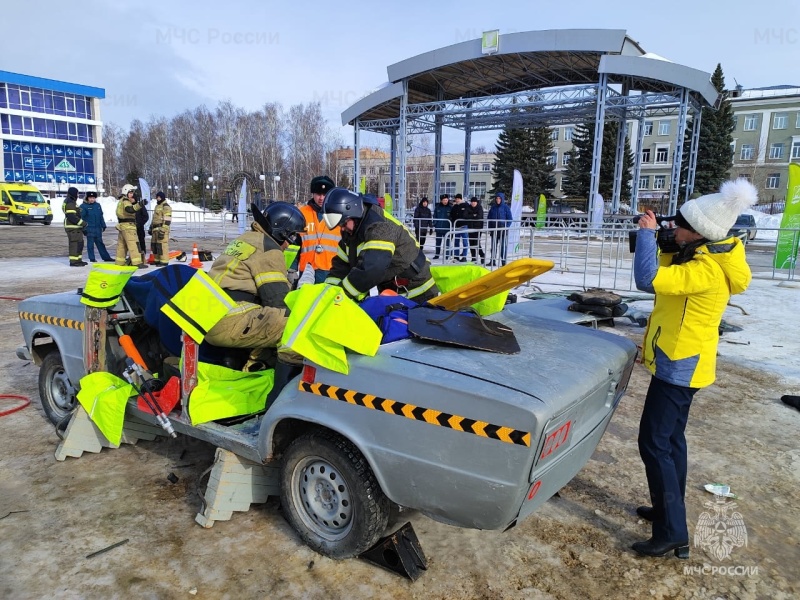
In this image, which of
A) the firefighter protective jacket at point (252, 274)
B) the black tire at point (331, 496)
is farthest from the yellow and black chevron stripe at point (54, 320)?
the black tire at point (331, 496)

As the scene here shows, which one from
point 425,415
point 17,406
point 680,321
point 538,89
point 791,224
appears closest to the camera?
point 425,415

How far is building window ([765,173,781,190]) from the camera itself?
5822 cm

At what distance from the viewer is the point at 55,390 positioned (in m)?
4.31

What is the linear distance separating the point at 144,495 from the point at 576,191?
5164 centimetres

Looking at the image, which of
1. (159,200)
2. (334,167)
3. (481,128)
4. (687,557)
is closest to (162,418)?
(687,557)

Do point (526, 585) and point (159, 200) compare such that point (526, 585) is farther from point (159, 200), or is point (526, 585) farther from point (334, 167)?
point (334, 167)

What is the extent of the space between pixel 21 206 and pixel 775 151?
228 ft

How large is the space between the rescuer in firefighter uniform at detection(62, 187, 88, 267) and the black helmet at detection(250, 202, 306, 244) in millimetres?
11821

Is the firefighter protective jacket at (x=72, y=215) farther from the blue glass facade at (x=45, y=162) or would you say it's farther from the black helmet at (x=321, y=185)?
the blue glass facade at (x=45, y=162)

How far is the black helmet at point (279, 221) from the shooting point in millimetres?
3564

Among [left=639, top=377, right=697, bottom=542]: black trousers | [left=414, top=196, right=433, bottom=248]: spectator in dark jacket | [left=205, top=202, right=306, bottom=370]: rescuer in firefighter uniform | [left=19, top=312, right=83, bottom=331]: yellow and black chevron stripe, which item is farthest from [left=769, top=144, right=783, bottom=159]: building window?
[left=19, top=312, right=83, bottom=331]: yellow and black chevron stripe

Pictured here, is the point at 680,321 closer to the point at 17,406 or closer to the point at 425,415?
the point at 425,415

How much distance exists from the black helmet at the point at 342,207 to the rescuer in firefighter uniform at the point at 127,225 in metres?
10.1

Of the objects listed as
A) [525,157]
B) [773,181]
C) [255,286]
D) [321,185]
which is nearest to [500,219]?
[321,185]
